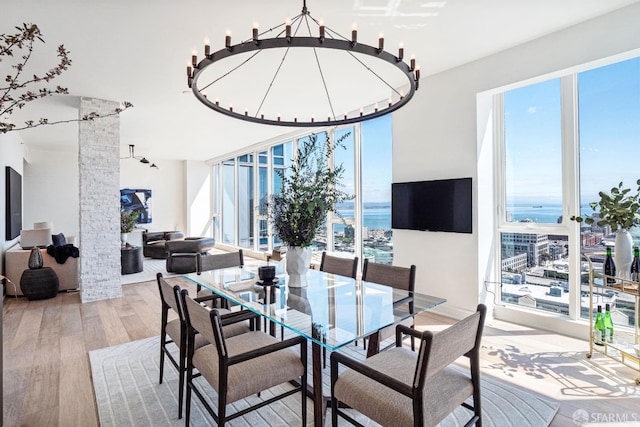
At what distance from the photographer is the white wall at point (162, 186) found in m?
9.82

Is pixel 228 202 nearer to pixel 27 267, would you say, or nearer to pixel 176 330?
pixel 27 267

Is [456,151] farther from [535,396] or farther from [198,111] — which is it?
[198,111]

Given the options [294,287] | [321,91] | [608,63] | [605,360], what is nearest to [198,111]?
Answer: [321,91]

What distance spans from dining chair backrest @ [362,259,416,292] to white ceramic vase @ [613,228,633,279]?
1692 millimetres

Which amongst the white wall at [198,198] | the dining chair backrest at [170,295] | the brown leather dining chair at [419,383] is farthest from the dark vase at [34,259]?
the white wall at [198,198]

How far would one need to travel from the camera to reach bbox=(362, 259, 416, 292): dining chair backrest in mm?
2641

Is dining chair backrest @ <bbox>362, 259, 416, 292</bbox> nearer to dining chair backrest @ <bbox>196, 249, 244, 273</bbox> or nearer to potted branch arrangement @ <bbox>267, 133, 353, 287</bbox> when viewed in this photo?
potted branch arrangement @ <bbox>267, 133, 353, 287</bbox>

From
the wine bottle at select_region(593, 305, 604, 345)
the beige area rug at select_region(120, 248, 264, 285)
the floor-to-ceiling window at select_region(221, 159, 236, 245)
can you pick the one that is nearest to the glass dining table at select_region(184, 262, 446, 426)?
the wine bottle at select_region(593, 305, 604, 345)

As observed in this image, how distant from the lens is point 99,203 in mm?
4805

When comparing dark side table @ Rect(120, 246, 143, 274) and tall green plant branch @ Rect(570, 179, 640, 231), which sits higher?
→ tall green plant branch @ Rect(570, 179, 640, 231)

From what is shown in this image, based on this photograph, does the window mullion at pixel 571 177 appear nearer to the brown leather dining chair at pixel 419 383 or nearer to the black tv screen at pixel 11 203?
the brown leather dining chair at pixel 419 383

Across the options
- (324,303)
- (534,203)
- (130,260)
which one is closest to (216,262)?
(324,303)

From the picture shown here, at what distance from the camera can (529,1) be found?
2641 millimetres

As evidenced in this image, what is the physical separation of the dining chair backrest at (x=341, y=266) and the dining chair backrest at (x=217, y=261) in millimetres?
933
